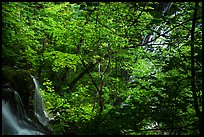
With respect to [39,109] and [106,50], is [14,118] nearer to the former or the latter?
[39,109]

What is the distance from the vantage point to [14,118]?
17.4ft

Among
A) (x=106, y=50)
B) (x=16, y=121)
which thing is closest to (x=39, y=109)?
(x=16, y=121)

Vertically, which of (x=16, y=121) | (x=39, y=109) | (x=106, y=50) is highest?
(x=106, y=50)

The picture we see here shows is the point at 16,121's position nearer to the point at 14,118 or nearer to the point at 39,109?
the point at 14,118

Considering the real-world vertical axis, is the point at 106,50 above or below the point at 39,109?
above

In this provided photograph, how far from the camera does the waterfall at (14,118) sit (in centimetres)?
500

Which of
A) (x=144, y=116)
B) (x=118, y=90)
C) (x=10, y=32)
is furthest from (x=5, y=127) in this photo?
(x=118, y=90)

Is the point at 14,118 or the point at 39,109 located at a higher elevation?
the point at 14,118

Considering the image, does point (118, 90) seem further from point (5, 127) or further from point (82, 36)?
point (5, 127)

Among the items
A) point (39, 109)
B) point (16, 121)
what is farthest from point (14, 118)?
point (39, 109)

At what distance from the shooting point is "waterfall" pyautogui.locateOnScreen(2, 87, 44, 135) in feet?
16.4

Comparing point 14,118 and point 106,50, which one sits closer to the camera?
point 14,118

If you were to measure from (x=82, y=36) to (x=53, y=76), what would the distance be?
489cm

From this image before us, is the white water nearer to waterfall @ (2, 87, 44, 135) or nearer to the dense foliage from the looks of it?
waterfall @ (2, 87, 44, 135)
